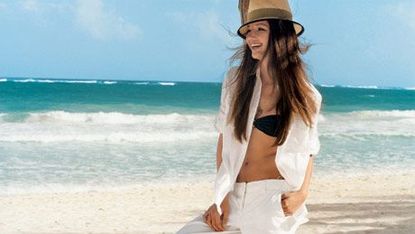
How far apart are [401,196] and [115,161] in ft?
18.6

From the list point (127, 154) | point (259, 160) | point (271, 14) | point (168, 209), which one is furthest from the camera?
point (127, 154)

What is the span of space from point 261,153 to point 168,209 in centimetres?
602

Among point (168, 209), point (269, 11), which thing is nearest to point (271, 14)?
point (269, 11)

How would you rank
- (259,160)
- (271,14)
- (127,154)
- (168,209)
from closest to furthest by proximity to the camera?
(271,14) < (259,160) < (168,209) < (127,154)

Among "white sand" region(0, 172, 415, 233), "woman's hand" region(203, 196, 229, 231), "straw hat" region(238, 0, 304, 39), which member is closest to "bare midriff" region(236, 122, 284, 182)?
"woman's hand" region(203, 196, 229, 231)

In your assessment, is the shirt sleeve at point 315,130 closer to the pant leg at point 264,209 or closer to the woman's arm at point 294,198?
the woman's arm at point 294,198

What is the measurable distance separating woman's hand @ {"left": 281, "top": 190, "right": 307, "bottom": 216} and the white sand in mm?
4380

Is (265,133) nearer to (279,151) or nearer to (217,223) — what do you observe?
(279,151)

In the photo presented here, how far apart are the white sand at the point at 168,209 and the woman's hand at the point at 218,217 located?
4.45 metres

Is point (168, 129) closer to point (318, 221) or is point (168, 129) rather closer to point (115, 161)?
point (115, 161)

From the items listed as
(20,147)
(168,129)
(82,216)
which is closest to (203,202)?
(82,216)

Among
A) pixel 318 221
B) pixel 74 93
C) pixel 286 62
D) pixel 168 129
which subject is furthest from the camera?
pixel 74 93

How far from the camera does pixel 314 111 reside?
2.41 m

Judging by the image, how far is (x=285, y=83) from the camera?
2395 millimetres
